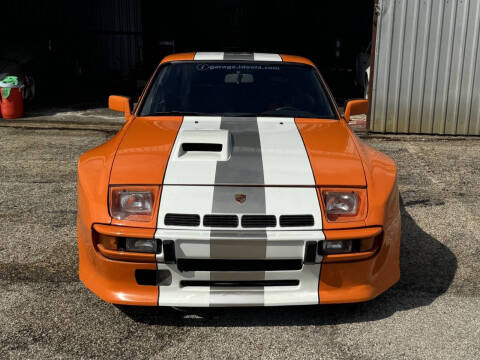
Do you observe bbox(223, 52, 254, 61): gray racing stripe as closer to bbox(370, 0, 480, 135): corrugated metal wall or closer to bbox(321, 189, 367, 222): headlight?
bbox(321, 189, 367, 222): headlight

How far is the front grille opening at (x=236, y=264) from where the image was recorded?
274cm

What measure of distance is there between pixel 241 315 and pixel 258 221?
66 centimetres

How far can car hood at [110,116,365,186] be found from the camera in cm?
292

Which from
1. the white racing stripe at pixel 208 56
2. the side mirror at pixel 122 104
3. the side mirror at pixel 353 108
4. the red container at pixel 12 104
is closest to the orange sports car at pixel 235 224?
the side mirror at pixel 353 108

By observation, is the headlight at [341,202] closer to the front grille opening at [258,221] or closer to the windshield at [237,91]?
the front grille opening at [258,221]

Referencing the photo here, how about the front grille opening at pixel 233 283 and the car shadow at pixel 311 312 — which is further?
the car shadow at pixel 311 312

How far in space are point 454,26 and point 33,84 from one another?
746cm

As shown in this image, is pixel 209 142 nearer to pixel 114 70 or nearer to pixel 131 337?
pixel 131 337

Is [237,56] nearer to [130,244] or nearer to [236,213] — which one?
[236,213]

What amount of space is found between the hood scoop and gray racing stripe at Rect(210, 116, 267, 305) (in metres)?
0.07

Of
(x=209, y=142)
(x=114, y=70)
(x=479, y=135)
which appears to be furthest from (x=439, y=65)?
(x=114, y=70)

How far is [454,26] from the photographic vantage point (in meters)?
8.02

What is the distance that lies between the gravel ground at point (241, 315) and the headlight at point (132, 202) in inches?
24.7

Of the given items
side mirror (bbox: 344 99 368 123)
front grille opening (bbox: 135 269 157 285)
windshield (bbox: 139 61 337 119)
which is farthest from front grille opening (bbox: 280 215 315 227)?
side mirror (bbox: 344 99 368 123)
